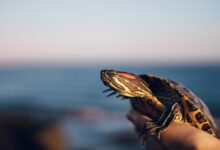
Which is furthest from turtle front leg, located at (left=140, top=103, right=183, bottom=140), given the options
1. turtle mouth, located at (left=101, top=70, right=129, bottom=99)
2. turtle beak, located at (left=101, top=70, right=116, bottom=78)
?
turtle beak, located at (left=101, top=70, right=116, bottom=78)

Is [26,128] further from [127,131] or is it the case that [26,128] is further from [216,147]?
[216,147]

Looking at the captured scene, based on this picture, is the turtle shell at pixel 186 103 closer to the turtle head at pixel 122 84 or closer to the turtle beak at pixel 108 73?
the turtle head at pixel 122 84

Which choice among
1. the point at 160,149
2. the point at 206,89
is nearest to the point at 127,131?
the point at 160,149

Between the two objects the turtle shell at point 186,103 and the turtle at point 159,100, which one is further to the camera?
the turtle shell at point 186,103

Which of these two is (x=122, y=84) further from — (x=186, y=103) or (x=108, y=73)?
(x=186, y=103)

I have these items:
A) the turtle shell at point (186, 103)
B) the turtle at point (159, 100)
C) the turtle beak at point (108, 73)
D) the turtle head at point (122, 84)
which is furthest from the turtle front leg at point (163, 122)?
the turtle beak at point (108, 73)

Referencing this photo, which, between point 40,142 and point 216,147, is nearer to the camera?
point 216,147

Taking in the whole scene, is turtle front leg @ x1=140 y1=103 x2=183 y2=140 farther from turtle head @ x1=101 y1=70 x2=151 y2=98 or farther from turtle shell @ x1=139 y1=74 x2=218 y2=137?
turtle head @ x1=101 y1=70 x2=151 y2=98
